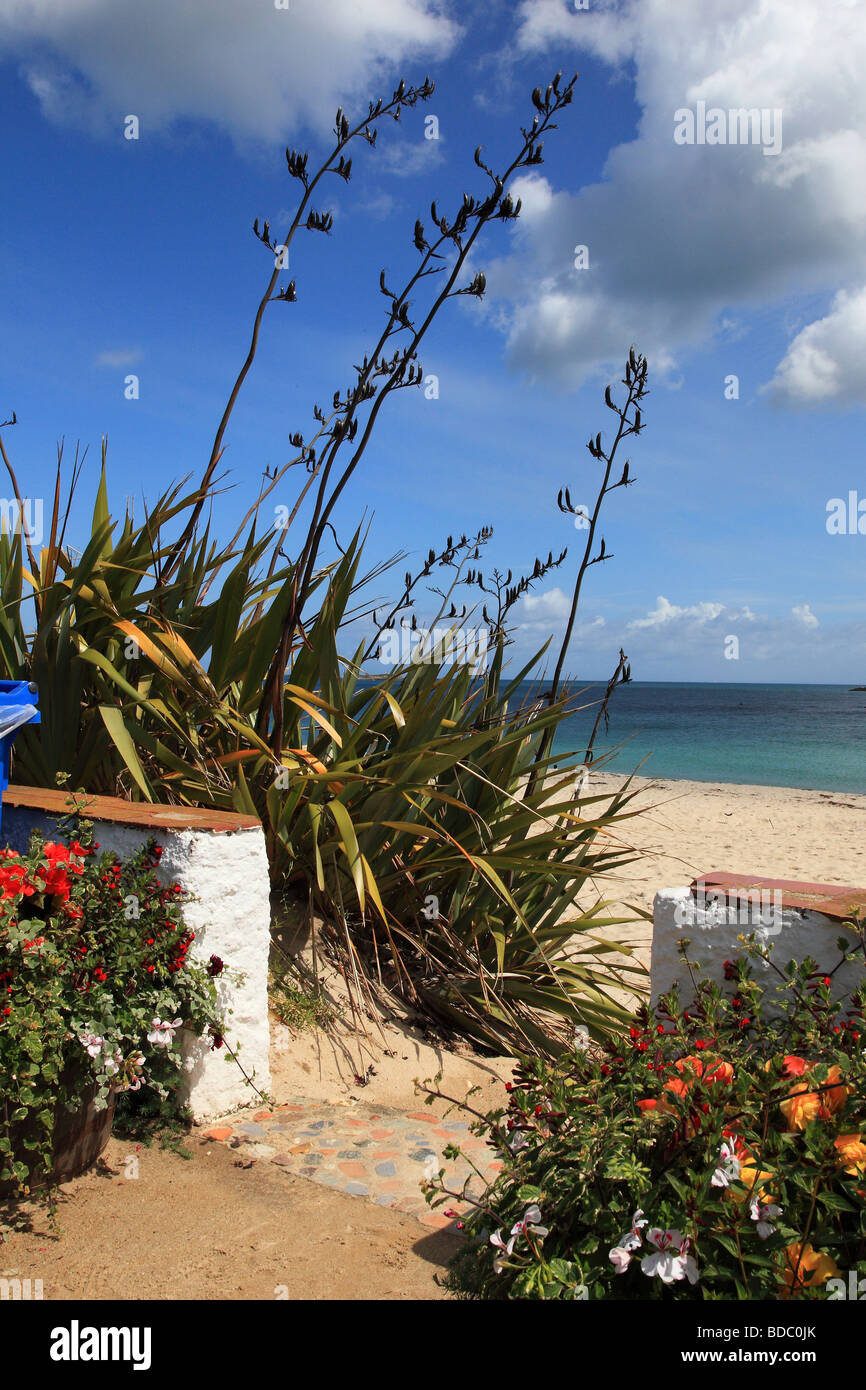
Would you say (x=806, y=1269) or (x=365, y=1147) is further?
(x=365, y=1147)

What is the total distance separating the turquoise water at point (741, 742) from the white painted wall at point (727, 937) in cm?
164

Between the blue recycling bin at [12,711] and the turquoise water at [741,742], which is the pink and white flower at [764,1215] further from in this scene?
the turquoise water at [741,742]

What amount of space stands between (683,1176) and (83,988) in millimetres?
1578

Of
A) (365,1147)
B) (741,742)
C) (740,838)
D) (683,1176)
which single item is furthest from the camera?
(741,742)

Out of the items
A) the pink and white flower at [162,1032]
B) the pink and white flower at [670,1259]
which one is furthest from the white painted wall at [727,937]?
the pink and white flower at [162,1032]

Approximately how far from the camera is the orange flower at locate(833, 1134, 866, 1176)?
5.32ft

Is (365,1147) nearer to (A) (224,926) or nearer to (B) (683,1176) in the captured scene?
(A) (224,926)

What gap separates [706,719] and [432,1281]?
5959cm

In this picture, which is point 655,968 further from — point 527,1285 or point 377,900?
point 527,1285

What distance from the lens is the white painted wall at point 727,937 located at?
2.51 metres

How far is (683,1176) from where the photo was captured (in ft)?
5.58

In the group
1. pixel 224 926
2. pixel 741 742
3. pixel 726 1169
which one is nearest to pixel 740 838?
pixel 224 926

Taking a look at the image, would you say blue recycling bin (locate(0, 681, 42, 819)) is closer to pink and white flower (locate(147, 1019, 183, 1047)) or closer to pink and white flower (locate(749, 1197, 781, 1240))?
pink and white flower (locate(147, 1019, 183, 1047))

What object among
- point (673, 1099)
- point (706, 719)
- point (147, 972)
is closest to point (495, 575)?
point (147, 972)
